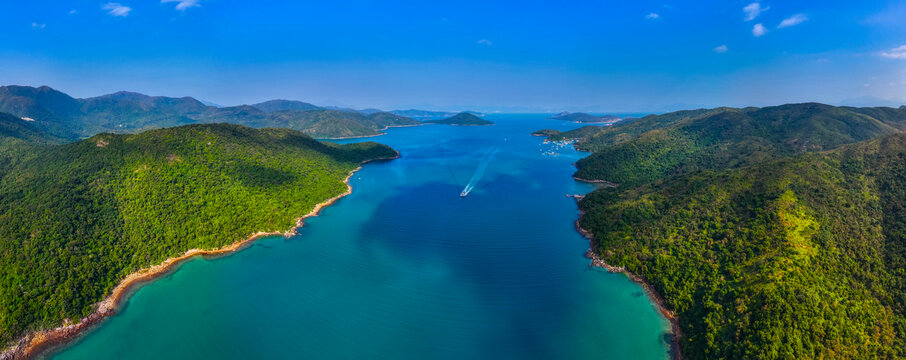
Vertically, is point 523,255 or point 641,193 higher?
point 641,193

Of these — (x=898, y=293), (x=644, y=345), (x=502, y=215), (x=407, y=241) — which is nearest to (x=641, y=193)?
(x=502, y=215)

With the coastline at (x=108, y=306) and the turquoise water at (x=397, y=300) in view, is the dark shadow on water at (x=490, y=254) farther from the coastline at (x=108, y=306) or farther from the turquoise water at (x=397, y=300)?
the coastline at (x=108, y=306)

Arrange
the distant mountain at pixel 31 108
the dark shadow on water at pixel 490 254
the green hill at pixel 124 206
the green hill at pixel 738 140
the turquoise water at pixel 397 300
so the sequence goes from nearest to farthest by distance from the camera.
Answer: the turquoise water at pixel 397 300 < the dark shadow on water at pixel 490 254 < the green hill at pixel 124 206 < the green hill at pixel 738 140 < the distant mountain at pixel 31 108

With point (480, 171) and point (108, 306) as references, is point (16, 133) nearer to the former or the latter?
point (108, 306)

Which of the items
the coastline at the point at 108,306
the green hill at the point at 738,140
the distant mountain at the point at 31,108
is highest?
the distant mountain at the point at 31,108

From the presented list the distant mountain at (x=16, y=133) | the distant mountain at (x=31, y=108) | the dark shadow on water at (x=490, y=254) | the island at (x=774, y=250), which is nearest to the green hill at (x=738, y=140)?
the island at (x=774, y=250)

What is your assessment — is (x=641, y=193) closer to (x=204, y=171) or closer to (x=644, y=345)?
(x=644, y=345)

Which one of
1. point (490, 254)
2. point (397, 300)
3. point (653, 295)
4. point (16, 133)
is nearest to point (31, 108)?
point (16, 133)
